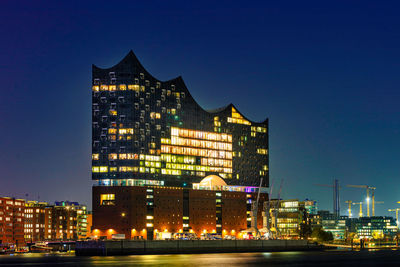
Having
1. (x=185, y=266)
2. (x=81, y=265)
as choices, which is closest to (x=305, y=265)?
(x=185, y=266)

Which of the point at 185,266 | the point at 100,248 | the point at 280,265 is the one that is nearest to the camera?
the point at 185,266

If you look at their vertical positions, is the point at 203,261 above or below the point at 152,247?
above

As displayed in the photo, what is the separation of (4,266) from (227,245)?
92.3 m

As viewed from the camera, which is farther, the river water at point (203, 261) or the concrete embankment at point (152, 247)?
the concrete embankment at point (152, 247)

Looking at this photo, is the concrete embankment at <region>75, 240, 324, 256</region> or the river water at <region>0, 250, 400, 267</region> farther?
the concrete embankment at <region>75, 240, 324, 256</region>

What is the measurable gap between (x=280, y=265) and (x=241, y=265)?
8.35 meters

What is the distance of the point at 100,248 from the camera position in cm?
17238

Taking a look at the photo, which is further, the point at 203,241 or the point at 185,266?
the point at 203,241

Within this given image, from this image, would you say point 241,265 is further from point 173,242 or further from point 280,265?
point 173,242

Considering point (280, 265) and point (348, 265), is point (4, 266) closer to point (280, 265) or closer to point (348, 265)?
point (280, 265)

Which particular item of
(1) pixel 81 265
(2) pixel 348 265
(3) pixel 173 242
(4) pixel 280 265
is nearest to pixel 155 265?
(1) pixel 81 265

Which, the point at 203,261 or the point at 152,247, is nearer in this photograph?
the point at 203,261

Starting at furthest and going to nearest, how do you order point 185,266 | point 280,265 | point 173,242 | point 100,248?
1. point 173,242
2. point 100,248
3. point 280,265
4. point 185,266

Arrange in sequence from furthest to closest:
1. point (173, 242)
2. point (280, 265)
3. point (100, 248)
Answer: point (173, 242) < point (100, 248) < point (280, 265)
